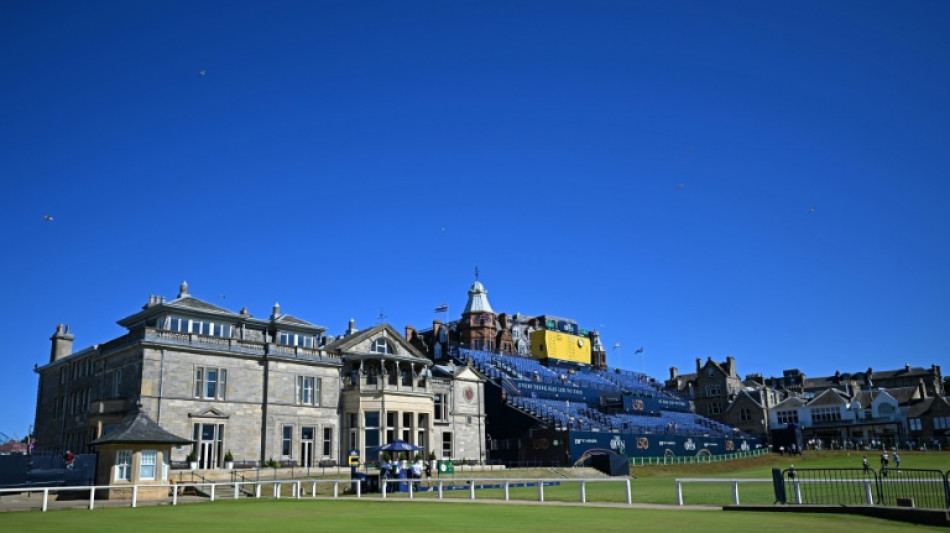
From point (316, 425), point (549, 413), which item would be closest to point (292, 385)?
point (316, 425)

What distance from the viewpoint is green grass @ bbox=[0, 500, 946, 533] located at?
15.2 metres

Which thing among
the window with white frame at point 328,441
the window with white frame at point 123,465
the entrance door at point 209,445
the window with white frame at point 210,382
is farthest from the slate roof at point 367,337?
the window with white frame at point 123,465

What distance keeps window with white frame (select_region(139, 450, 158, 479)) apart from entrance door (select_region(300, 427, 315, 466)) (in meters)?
15.7

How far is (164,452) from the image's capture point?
110ft

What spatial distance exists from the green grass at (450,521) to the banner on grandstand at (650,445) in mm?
37877

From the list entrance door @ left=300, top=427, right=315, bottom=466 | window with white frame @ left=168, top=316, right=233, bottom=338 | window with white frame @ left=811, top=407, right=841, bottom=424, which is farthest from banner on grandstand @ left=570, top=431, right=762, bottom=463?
window with white frame @ left=168, top=316, right=233, bottom=338

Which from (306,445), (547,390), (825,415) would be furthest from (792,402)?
(306,445)

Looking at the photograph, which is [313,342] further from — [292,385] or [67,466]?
[67,466]

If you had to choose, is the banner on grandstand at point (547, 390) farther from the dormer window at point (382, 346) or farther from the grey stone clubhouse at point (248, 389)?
the dormer window at point (382, 346)

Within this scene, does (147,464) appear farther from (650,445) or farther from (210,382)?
(650,445)

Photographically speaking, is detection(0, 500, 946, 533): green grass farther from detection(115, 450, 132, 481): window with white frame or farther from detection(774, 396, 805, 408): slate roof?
detection(774, 396, 805, 408): slate roof

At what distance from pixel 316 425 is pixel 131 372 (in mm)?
11710

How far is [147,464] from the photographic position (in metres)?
33.1

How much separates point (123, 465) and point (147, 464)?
0.97 meters
